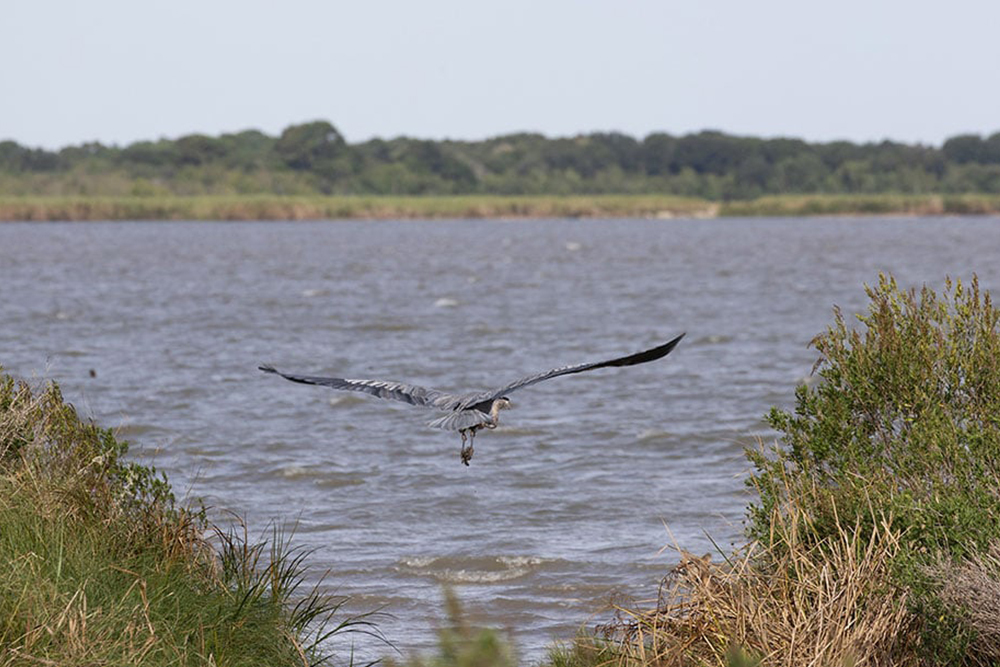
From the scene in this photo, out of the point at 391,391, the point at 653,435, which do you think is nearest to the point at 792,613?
the point at 391,391

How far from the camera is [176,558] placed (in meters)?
6.30

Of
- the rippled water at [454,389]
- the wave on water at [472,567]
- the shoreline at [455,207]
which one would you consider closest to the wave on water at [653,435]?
the rippled water at [454,389]

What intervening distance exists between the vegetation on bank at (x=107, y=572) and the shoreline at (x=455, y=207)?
94339 mm

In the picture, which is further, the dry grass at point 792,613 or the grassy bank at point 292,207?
the grassy bank at point 292,207

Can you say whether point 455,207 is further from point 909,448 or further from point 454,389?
point 909,448

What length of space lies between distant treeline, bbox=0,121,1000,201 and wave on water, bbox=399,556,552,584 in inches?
4285

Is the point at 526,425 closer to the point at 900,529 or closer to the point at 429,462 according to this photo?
the point at 429,462

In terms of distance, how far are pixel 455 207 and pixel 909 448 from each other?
339ft

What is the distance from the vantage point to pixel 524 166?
14638 cm

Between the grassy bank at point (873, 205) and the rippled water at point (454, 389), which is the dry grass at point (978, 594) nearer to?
the rippled water at point (454, 389)

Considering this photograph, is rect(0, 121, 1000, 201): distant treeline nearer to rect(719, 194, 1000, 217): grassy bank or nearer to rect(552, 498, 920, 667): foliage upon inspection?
rect(719, 194, 1000, 217): grassy bank

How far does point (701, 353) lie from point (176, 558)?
16.5m

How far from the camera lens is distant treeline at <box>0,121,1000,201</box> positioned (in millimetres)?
126938

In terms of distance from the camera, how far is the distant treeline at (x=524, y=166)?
416ft
